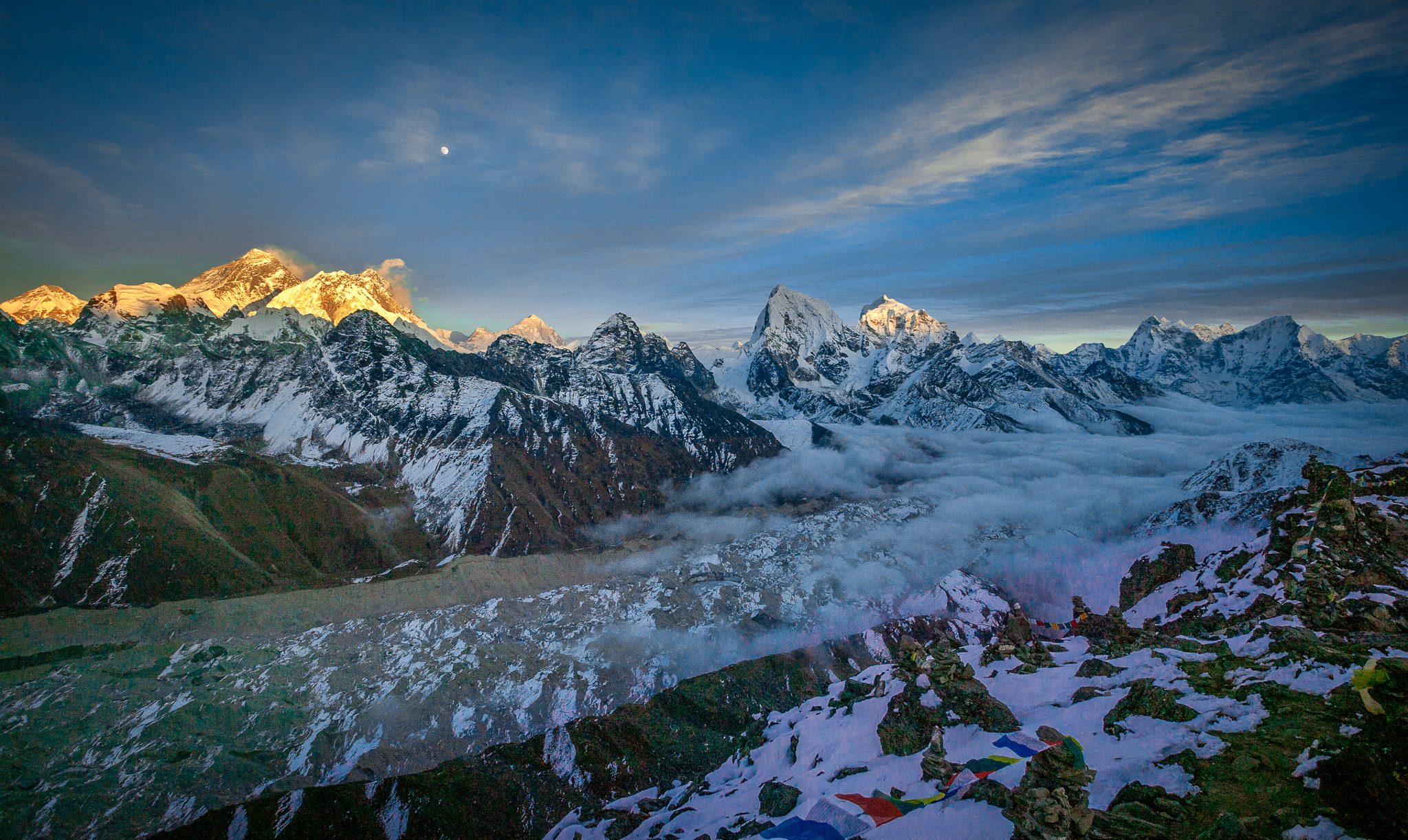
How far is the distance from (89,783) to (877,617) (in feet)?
541

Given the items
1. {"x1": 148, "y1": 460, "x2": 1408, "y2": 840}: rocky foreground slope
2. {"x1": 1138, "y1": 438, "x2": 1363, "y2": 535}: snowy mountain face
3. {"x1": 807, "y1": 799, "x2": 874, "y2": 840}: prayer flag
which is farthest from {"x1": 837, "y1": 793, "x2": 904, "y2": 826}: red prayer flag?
{"x1": 1138, "y1": 438, "x2": 1363, "y2": 535}: snowy mountain face

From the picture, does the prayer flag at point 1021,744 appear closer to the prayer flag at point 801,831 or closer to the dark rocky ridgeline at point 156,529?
the prayer flag at point 801,831

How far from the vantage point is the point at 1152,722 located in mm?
19609

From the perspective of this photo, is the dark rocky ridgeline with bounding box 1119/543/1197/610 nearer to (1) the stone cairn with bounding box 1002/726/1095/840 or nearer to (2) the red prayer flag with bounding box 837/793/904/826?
(1) the stone cairn with bounding box 1002/726/1095/840

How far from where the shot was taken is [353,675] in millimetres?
105062

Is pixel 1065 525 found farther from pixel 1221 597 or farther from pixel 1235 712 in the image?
pixel 1235 712

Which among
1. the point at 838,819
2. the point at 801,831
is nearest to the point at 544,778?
the point at 801,831

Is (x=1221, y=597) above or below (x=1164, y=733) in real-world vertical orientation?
below

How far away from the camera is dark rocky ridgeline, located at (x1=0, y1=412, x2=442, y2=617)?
4343 inches

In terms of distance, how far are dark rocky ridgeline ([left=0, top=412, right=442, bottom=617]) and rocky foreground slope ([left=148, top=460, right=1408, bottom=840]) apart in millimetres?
133349

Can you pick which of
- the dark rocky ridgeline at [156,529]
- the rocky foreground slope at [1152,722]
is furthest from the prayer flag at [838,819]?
the dark rocky ridgeline at [156,529]

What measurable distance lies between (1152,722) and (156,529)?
189538mm

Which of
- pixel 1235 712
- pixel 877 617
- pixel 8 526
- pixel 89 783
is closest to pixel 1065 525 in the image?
pixel 877 617

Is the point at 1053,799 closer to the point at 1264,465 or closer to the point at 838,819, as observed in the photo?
the point at 838,819
